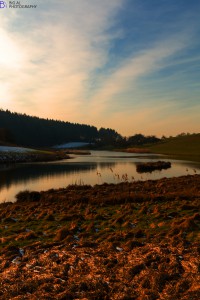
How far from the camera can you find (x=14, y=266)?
Answer: 884 centimetres

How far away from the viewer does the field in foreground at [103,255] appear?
22.7ft

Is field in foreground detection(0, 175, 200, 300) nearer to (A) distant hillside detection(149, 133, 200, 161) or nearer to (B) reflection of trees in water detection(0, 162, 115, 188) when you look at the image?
(B) reflection of trees in water detection(0, 162, 115, 188)

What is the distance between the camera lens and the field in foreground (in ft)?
22.7

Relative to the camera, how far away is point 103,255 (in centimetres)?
909

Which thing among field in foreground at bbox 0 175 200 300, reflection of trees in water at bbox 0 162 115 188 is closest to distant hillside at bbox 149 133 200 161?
reflection of trees in water at bbox 0 162 115 188

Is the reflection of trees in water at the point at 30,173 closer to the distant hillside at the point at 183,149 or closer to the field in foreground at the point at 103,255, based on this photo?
the field in foreground at the point at 103,255

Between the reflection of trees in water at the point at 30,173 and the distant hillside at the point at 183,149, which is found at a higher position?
the distant hillside at the point at 183,149

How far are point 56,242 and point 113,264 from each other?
3335 millimetres

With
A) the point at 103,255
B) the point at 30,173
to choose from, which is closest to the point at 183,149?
the point at 30,173

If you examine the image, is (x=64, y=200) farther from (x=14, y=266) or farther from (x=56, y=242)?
(x=14, y=266)

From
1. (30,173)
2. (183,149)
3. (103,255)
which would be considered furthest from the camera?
(183,149)

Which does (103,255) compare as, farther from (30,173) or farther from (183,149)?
(183,149)

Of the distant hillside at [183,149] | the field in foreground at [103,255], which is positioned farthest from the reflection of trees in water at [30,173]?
the distant hillside at [183,149]

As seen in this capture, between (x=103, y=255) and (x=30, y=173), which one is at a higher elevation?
A: (x=103, y=255)
